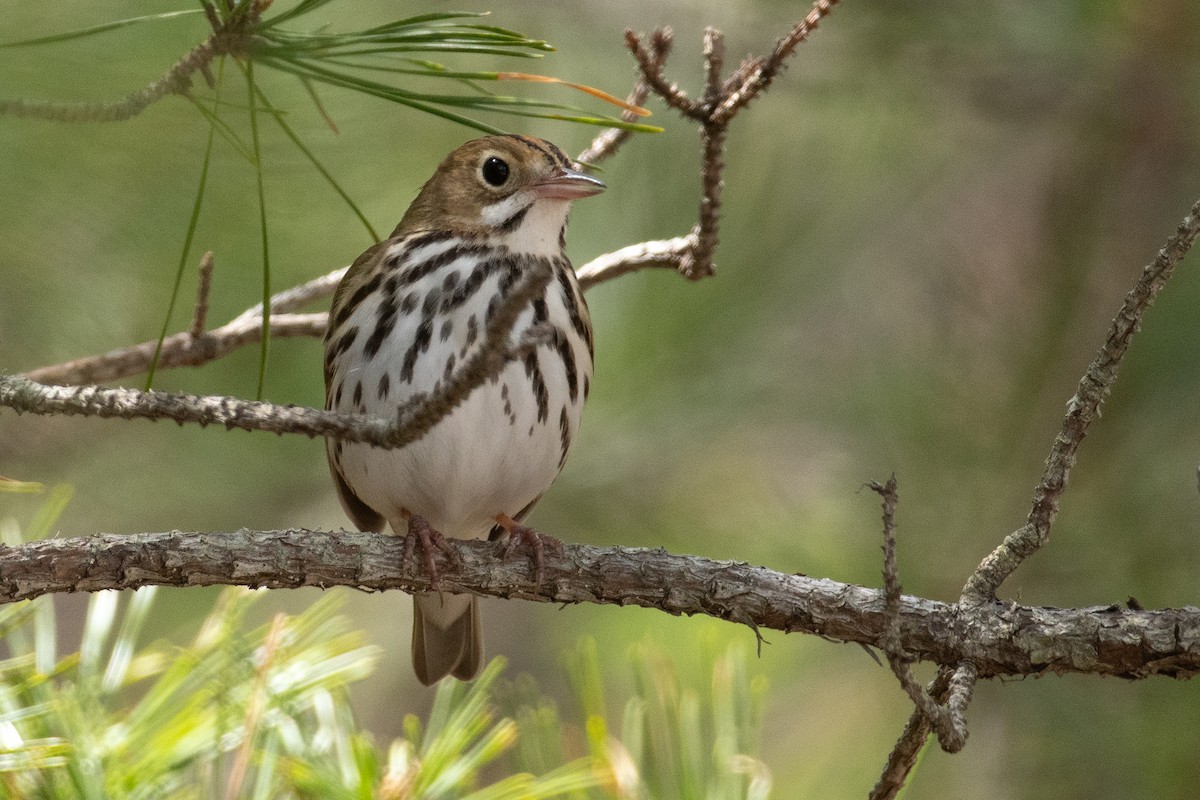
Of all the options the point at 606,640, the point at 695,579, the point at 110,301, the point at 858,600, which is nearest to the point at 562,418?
the point at 695,579

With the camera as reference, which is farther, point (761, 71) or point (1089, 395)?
point (761, 71)

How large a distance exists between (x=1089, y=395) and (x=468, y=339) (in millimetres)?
1379

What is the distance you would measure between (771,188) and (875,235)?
18.7 inches

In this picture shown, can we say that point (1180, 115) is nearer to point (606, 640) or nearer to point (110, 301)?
point (606, 640)

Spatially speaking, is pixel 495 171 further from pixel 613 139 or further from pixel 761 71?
pixel 761 71

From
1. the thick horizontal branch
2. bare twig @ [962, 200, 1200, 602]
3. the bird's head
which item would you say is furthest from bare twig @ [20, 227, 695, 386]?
bare twig @ [962, 200, 1200, 602]

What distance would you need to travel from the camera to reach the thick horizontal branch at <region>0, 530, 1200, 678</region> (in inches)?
82.0

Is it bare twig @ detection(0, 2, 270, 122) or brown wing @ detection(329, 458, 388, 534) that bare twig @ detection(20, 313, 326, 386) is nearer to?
brown wing @ detection(329, 458, 388, 534)

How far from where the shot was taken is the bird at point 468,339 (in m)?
2.94

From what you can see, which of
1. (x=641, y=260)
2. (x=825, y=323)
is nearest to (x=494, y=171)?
(x=641, y=260)

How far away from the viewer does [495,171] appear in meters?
3.22

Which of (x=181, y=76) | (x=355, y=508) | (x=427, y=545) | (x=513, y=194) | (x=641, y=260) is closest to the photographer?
(x=181, y=76)

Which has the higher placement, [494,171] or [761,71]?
[494,171]

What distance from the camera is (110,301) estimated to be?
3.46 meters
